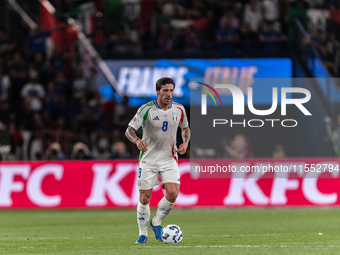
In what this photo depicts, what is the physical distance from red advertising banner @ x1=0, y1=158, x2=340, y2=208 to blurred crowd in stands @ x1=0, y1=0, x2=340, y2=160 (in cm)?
112

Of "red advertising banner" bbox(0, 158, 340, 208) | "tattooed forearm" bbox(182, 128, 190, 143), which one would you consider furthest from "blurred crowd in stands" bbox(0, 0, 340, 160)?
"tattooed forearm" bbox(182, 128, 190, 143)

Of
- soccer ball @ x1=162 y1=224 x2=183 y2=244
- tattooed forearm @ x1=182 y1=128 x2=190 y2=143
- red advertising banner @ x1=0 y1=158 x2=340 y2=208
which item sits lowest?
red advertising banner @ x1=0 y1=158 x2=340 y2=208

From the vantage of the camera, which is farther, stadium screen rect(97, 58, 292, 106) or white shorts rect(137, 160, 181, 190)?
stadium screen rect(97, 58, 292, 106)

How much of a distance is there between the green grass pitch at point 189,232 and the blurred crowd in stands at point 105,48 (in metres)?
2.62

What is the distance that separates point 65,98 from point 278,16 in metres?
Answer: 6.99

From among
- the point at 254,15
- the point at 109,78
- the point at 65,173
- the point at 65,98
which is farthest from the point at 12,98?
the point at 254,15

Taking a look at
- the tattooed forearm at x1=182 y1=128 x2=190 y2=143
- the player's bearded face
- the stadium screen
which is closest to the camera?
the player's bearded face

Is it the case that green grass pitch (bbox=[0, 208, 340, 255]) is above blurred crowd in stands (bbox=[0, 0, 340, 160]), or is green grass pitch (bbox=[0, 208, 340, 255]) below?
below

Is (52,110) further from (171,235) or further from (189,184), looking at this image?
(171,235)

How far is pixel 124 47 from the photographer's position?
20.0 metres

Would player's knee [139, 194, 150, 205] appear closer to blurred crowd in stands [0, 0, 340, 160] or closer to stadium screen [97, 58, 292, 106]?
blurred crowd in stands [0, 0, 340, 160]

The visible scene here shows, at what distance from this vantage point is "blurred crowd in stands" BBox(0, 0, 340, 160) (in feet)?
58.4

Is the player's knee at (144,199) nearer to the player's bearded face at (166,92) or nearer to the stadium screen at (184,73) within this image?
the player's bearded face at (166,92)

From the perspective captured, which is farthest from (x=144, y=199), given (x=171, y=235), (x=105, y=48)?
(x=105, y=48)
